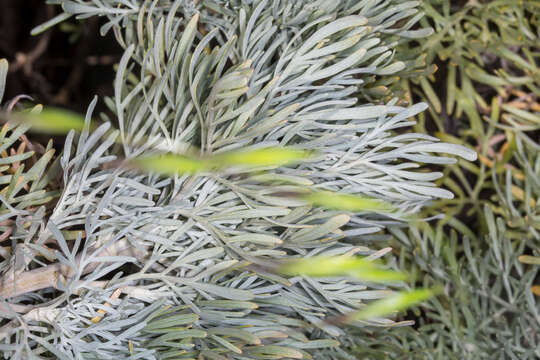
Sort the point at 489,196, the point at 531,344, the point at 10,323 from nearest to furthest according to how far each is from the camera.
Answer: the point at 10,323 < the point at 531,344 < the point at 489,196

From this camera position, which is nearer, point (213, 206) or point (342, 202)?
point (342, 202)

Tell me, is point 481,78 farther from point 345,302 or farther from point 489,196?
point 345,302

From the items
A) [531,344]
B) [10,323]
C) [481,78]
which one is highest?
[481,78]

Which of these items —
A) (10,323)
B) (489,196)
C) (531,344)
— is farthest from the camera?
(489,196)

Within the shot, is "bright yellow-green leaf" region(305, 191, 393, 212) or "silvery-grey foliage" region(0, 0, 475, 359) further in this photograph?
"silvery-grey foliage" region(0, 0, 475, 359)

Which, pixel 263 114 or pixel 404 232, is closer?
pixel 263 114

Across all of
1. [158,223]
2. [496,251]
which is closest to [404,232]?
[496,251]

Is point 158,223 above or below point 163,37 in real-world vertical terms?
below

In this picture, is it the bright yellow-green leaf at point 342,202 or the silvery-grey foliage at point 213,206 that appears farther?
the silvery-grey foliage at point 213,206
